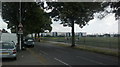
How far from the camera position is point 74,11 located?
69.9ft

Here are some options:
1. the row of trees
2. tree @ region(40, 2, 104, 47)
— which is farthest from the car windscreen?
the row of trees

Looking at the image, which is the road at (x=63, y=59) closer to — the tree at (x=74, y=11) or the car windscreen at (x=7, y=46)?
the car windscreen at (x=7, y=46)

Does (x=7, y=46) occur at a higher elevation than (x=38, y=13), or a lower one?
lower

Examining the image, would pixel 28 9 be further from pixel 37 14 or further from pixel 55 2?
pixel 55 2

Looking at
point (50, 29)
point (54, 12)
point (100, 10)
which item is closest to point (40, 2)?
point (54, 12)

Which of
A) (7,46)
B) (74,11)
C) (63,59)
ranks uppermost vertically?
(74,11)

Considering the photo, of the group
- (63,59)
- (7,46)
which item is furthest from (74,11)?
(7,46)

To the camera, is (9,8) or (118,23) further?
(9,8)

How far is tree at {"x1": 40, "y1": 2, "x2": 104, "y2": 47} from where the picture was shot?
19.3m

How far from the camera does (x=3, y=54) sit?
13422mm

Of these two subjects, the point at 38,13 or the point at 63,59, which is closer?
the point at 63,59

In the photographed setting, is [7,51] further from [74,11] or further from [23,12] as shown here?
[23,12]

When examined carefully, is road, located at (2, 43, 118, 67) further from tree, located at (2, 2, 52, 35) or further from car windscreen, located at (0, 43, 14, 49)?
tree, located at (2, 2, 52, 35)

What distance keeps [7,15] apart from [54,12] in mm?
8539
